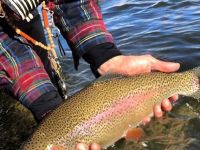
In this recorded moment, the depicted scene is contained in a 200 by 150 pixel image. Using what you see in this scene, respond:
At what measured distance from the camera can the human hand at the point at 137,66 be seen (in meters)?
3.79

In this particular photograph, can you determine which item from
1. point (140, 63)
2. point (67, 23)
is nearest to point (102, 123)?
point (140, 63)

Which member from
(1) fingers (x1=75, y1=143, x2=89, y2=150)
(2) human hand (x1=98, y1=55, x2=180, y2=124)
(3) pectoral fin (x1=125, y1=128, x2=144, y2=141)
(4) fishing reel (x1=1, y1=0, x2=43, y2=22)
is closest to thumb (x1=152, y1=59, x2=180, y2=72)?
(2) human hand (x1=98, y1=55, x2=180, y2=124)

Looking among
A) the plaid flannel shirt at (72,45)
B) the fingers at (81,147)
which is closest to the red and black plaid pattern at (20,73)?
the plaid flannel shirt at (72,45)

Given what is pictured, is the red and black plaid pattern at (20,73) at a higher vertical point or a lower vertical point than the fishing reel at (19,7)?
lower

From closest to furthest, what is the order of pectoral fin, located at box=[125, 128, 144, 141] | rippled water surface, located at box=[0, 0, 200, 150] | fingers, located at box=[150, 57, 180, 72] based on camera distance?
1. fingers, located at box=[150, 57, 180, 72]
2. pectoral fin, located at box=[125, 128, 144, 141]
3. rippled water surface, located at box=[0, 0, 200, 150]

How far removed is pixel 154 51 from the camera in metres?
6.66

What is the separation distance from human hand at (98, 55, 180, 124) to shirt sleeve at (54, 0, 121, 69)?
66 mm

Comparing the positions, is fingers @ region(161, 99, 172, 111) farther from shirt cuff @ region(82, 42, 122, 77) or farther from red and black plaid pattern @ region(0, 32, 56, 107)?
red and black plaid pattern @ region(0, 32, 56, 107)

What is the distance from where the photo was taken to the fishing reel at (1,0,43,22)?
143 inches

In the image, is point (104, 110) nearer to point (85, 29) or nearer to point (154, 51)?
point (85, 29)

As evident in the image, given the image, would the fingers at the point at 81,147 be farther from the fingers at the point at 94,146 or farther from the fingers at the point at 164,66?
the fingers at the point at 164,66

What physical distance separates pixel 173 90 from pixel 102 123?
0.72 meters

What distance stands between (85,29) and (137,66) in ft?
1.73

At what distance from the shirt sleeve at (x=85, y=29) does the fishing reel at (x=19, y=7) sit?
24 cm
